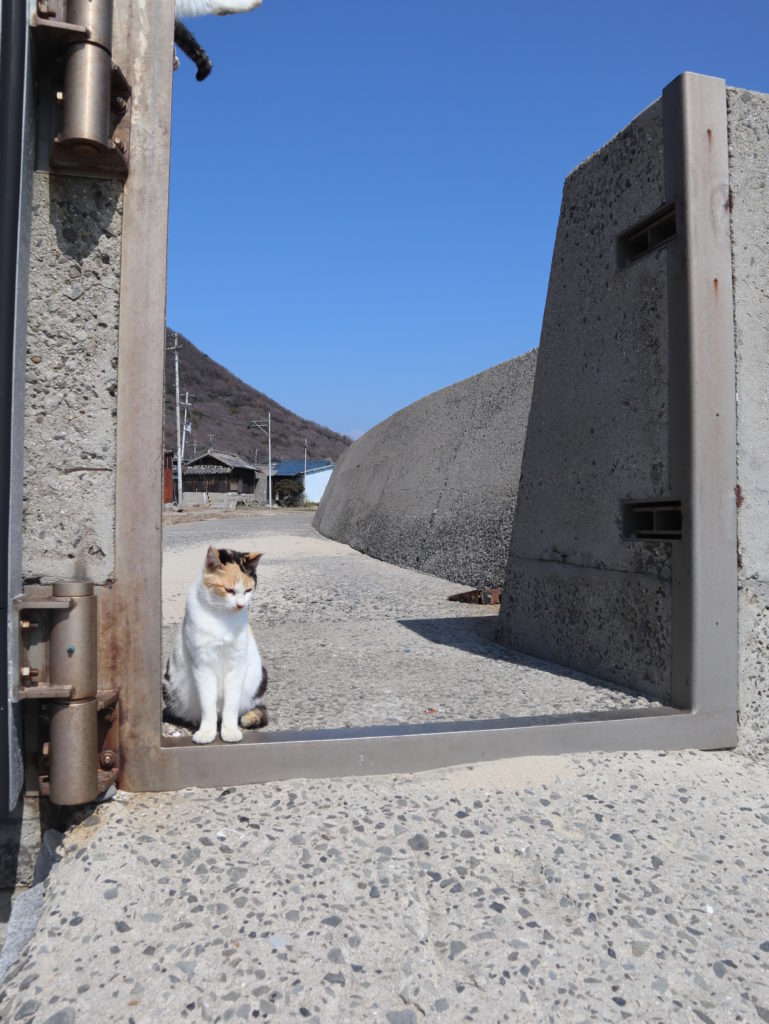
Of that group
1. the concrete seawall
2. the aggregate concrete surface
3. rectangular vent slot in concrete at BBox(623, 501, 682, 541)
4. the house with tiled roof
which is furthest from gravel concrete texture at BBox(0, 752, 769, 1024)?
the house with tiled roof

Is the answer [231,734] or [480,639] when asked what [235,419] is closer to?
[480,639]

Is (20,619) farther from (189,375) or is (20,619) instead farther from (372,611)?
(189,375)

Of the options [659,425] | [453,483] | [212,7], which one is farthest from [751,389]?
[453,483]

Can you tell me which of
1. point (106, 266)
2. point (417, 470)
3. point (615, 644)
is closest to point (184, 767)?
point (106, 266)

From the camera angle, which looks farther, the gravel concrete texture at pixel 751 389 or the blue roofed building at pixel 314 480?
the blue roofed building at pixel 314 480

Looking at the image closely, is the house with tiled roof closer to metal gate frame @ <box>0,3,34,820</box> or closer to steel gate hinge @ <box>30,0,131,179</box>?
steel gate hinge @ <box>30,0,131,179</box>

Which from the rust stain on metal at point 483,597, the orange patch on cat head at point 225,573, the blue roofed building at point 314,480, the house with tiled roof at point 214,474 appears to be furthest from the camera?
the house with tiled roof at point 214,474

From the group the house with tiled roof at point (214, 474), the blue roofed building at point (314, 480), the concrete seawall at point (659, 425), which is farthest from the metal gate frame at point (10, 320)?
the house with tiled roof at point (214, 474)

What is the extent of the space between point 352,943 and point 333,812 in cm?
41

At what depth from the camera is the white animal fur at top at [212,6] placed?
2.36 meters

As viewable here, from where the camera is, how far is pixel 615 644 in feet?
9.54

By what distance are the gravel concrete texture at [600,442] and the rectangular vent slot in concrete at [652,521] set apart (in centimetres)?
4

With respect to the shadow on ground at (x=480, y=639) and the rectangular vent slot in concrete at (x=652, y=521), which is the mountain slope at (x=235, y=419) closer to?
the shadow on ground at (x=480, y=639)

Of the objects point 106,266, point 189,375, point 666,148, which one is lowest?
point 106,266
